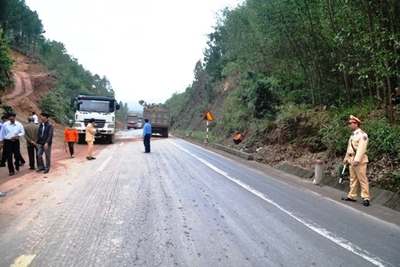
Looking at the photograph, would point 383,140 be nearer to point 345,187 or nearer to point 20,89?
point 345,187

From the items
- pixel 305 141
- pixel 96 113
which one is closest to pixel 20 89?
pixel 96 113

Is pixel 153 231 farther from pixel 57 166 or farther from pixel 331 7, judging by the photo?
pixel 331 7

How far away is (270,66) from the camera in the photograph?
21.6 meters

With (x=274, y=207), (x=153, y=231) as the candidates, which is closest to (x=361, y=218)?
(x=274, y=207)

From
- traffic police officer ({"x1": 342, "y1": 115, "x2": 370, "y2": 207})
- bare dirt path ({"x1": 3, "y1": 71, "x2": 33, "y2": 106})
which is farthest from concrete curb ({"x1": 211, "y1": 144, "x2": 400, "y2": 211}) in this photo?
bare dirt path ({"x1": 3, "y1": 71, "x2": 33, "y2": 106})

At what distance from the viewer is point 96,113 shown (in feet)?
64.6

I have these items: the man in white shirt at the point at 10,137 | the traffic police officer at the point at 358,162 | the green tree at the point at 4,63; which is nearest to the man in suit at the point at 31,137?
the man in white shirt at the point at 10,137

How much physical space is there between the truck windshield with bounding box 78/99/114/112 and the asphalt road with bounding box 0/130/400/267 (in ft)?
42.2

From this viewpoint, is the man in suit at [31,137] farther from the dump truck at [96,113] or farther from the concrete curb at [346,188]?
the dump truck at [96,113]

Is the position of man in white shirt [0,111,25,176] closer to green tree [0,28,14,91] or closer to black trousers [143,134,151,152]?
black trousers [143,134,151,152]

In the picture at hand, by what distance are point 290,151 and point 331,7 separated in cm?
582

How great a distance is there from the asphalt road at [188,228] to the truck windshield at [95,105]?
42.2ft

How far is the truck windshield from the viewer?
19.8 metres

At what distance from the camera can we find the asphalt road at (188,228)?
363cm
